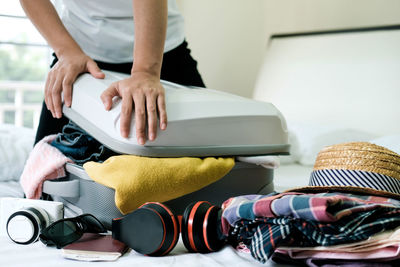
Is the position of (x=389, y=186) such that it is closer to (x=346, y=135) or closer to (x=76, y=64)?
(x=76, y=64)

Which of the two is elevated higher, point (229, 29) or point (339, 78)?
point (229, 29)

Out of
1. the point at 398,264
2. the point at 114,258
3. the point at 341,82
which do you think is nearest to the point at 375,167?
the point at 398,264

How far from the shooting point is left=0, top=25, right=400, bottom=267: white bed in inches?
77.2

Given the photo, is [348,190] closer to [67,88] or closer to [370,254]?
[370,254]

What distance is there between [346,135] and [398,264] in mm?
1563

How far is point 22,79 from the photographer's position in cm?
410

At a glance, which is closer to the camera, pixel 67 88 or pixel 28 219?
pixel 28 219

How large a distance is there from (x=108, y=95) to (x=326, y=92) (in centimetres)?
179

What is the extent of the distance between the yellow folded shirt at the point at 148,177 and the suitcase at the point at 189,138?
3cm

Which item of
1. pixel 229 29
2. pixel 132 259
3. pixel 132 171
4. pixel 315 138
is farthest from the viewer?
pixel 229 29

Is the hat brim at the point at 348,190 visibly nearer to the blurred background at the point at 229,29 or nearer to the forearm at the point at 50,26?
the forearm at the point at 50,26

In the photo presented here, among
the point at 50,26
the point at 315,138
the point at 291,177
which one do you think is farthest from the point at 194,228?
the point at 315,138

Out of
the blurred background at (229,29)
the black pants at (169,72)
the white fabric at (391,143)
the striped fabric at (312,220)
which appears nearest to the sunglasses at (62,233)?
the striped fabric at (312,220)

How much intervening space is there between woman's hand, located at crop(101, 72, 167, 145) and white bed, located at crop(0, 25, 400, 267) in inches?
23.4
